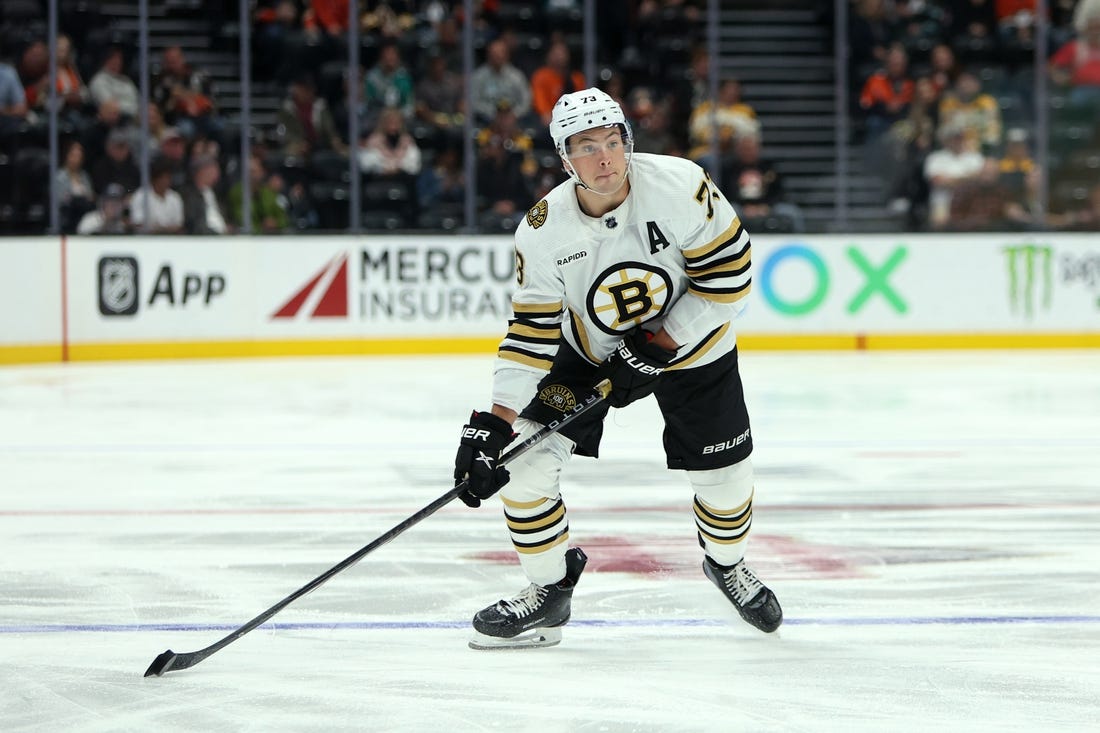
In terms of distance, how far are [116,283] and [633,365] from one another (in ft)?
25.1

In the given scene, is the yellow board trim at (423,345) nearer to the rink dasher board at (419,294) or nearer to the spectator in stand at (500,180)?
the rink dasher board at (419,294)

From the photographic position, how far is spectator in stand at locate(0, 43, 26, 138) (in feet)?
33.6

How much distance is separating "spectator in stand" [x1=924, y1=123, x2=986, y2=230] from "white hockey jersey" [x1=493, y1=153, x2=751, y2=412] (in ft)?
26.9

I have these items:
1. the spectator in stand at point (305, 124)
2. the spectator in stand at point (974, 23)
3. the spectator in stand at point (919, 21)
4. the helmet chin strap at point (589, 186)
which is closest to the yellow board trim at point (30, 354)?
A: the spectator in stand at point (305, 124)

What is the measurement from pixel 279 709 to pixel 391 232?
7.97m

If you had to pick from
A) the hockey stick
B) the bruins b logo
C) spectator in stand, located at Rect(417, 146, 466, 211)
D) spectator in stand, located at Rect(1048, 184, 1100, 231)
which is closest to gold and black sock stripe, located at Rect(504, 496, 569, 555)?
the hockey stick

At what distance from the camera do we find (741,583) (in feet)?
11.5

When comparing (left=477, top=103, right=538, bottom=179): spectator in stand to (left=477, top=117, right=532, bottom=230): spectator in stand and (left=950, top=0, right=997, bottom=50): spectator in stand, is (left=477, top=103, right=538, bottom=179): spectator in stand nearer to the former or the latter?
(left=477, top=117, right=532, bottom=230): spectator in stand

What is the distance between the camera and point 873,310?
10.9 metres

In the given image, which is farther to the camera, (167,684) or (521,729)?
(167,684)

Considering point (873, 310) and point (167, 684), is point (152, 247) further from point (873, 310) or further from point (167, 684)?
point (167, 684)

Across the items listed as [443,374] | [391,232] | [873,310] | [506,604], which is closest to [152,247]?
[391,232]

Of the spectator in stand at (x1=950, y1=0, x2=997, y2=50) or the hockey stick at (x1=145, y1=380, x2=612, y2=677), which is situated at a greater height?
the spectator in stand at (x1=950, y1=0, x2=997, y2=50)

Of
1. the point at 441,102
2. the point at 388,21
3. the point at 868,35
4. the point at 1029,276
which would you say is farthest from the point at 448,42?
the point at 1029,276
